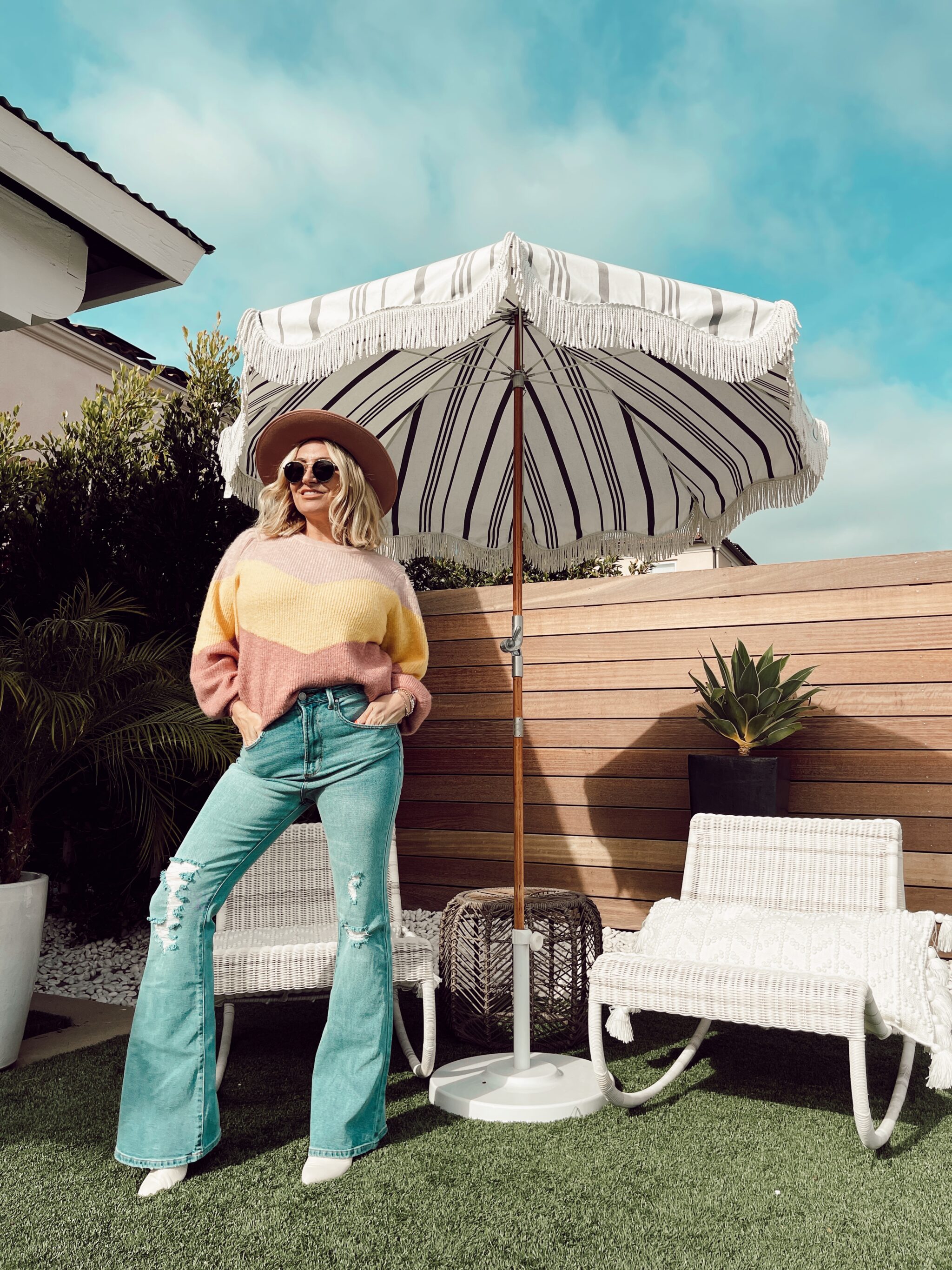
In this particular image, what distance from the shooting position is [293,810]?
2105 mm

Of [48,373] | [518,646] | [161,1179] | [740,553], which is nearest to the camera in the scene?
[161,1179]

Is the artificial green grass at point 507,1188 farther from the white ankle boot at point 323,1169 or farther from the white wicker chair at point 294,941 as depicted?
the white wicker chair at point 294,941

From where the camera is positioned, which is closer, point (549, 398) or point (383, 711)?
point (383, 711)

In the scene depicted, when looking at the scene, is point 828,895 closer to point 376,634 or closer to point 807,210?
point 376,634

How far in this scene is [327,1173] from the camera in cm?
192

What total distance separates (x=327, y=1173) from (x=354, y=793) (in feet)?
2.71

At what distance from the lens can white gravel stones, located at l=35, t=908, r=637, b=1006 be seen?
376cm

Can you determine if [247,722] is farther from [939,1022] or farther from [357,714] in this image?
[939,1022]

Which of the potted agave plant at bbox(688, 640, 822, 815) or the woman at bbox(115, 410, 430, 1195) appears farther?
the potted agave plant at bbox(688, 640, 822, 815)

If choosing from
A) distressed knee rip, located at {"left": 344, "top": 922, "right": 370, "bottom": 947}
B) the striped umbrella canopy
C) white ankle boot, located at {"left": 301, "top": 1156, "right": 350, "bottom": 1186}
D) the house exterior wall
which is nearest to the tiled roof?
the striped umbrella canopy

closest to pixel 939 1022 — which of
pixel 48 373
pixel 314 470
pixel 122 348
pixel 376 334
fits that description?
pixel 314 470

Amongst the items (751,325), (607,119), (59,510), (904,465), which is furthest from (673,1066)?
(904,465)

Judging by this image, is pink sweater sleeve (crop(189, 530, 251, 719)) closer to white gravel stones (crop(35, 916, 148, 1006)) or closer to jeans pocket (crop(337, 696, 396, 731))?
jeans pocket (crop(337, 696, 396, 731))

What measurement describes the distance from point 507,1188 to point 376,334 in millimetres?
1999
